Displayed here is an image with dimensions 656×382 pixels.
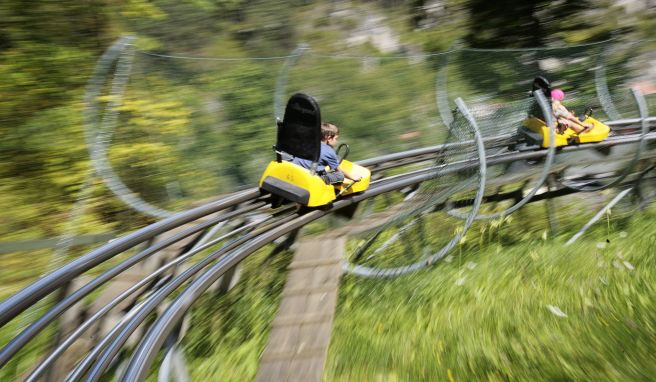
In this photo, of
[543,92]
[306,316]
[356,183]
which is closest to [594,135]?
[543,92]

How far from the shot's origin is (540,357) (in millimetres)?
3143

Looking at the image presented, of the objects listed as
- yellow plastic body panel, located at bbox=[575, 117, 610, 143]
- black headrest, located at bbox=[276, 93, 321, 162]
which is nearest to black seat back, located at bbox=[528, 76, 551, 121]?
yellow plastic body panel, located at bbox=[575, 117, 610, 143]

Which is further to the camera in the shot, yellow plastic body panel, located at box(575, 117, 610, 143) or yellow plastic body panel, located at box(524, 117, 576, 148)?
yellow plastic body panel, located at box(575, 117, 610, 143)

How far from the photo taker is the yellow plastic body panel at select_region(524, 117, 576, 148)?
5.58 metres

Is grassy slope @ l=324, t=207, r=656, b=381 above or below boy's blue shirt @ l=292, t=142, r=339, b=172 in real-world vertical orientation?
below

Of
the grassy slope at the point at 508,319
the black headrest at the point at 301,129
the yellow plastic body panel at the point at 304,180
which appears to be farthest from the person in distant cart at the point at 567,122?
the black headrest at the point at 301,129

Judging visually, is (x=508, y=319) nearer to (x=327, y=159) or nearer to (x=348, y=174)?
(x=348, y=174)

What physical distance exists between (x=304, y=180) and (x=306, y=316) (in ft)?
3.76

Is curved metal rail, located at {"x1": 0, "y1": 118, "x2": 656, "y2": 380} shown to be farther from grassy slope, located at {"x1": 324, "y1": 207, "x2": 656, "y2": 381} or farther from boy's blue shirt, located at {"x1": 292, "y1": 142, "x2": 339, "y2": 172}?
grassy slope, located at {"x1": 324, "y1": 207, "x2": 656, "y2": 381}

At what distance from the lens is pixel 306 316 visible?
3242 mm

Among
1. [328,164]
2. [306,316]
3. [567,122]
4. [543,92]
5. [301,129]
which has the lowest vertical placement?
→ [567,122]

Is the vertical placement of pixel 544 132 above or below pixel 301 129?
below

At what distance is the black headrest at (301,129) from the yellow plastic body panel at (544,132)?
106 inches

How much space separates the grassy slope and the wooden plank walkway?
1.20 ft
